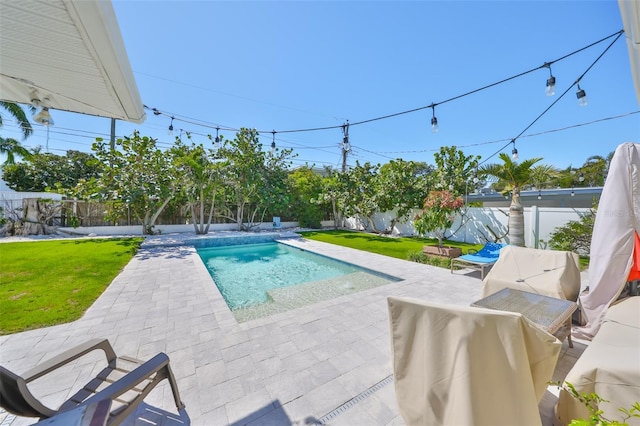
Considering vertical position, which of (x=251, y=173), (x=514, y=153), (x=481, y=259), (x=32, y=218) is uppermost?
(x=251, y=173)

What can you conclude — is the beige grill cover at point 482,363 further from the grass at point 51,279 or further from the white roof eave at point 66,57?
the grass at point 51,279

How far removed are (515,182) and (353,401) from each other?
351 inches

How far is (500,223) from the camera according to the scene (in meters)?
11.4

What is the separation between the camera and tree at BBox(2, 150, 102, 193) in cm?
1830

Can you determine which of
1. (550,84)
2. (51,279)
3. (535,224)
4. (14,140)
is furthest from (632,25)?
(14,140)

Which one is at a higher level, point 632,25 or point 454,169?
point 454,169

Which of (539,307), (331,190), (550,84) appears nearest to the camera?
(539,307)

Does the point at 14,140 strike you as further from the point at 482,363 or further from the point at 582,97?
the point at 582,97

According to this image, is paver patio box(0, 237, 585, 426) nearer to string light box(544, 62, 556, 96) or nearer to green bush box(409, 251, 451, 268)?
green bush box(409, 251, 451, 268)

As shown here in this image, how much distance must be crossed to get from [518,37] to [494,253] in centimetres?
623

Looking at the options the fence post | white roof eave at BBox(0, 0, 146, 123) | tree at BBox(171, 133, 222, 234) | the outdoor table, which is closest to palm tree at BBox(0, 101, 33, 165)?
tree at BBox(171, 133, 222, 234)

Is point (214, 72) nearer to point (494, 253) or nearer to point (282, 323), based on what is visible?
point (282, 323)

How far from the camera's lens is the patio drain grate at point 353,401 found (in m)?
2.08

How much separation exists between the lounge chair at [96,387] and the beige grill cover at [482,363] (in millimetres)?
1960
